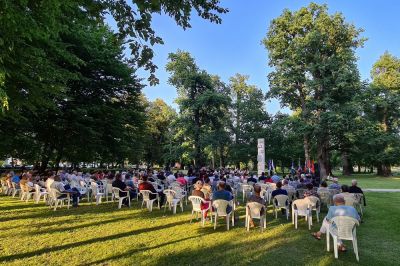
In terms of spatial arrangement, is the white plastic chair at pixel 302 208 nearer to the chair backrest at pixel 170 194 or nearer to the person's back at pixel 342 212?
the person's back at pixel 342 212

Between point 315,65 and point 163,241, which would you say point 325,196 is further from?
point 315,65

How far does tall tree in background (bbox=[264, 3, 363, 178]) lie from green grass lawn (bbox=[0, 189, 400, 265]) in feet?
82.4

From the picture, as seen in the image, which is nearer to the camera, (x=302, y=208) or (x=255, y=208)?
(x=255, y=208)

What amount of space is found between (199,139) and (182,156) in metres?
3.44

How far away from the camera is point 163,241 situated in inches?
284

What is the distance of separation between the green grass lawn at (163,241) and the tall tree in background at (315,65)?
25123mm

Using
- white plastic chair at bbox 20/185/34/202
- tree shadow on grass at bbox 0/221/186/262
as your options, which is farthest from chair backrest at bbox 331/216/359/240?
white plastic chair at bbox 20/185/34/202

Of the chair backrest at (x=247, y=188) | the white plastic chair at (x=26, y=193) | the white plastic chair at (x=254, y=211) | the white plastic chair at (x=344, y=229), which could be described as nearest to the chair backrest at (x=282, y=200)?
the white plastic chair at (x=254, y=211)

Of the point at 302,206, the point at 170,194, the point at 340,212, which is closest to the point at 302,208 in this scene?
the point at 302,206

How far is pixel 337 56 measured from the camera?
3609 cm

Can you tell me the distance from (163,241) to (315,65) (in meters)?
31.5

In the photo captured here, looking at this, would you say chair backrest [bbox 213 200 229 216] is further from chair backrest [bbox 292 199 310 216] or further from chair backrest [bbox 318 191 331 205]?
chair backrest [bbox 318 191 331 205]

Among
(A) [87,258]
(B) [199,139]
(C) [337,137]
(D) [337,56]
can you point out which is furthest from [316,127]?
(A) [87,258]

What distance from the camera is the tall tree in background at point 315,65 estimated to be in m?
33.9
